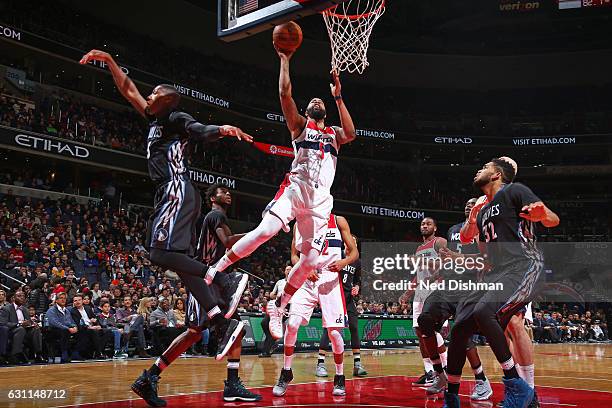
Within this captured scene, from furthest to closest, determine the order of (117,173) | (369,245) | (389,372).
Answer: (369,245)
(117,173)
(389,372)

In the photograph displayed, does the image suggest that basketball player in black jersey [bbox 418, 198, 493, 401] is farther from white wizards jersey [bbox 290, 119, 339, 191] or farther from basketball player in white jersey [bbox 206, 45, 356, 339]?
white wizards jersey [bbox 290, 119, 339, 191]

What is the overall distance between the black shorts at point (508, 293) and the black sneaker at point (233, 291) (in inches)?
78.7

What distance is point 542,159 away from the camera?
1438 inches

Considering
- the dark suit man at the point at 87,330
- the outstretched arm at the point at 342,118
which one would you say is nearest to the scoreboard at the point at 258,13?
the outstretched arm at the point at 342,118

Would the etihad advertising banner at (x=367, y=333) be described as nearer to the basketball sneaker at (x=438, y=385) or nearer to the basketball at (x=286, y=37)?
the basketball sneaker at (x=438, y=385)

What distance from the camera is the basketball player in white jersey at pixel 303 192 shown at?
18.1 ft

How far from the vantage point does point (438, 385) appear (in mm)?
6777

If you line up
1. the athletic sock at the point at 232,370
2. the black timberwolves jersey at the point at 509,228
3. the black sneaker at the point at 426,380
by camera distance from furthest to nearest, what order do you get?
the black sneaker at the point at 426,380 < the athletic sock at the point at 232,370 < the black timberwolves jersey at the point at 509,228

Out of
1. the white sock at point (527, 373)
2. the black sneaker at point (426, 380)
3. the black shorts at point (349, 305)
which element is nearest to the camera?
the white sock at point (527, 373)

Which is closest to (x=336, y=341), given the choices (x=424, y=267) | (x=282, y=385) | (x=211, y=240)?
(x=282, y=385)

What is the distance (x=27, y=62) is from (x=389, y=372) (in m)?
20.9

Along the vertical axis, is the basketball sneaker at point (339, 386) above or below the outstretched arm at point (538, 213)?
below

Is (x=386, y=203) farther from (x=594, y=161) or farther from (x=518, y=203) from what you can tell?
Answer: (x=518, y=203)

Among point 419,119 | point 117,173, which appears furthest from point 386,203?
point 117,173
